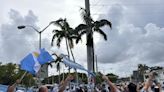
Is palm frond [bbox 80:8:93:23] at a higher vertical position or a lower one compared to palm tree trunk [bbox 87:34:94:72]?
higher

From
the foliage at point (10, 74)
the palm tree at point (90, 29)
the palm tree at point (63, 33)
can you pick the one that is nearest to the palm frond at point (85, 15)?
the palm tree at point (90, 29)

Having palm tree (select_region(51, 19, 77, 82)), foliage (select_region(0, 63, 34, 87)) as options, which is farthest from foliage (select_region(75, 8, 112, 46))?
foliage (select_region(0, 63, 34, 87))

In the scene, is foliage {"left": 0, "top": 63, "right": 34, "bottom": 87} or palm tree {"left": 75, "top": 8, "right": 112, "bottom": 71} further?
foliage {"left": 0, "top": 63, "right": 34, "bottom": 87}

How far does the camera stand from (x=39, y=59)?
15.1 m

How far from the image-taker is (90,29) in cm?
4300

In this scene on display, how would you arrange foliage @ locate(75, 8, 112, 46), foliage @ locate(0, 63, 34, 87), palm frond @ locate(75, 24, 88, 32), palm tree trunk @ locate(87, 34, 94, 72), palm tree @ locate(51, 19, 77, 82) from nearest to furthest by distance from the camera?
palm tree trunk @ locate(87, 34, 94, 72), foliage @ locate(75, 8, 112, 46), palm frond @ locate(75, 24, 88, 32), palm tree @ locate(51, 19, 77, 82), foliage @ locate(0, 63, 34, 87)

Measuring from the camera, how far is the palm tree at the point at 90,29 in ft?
136

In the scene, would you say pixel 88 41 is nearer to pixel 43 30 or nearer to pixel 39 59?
→ pixel 43 30

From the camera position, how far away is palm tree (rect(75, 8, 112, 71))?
4147 cm

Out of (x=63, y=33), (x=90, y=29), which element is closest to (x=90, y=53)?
(x=90, y=29)

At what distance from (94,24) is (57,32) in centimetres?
1123

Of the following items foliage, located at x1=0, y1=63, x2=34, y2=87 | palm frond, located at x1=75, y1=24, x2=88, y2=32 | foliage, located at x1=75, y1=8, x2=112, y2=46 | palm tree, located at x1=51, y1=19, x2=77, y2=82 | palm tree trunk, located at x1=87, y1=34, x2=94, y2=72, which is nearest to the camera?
palm tree trunk, located at x1=87, y1=34, x2=94, y2=72

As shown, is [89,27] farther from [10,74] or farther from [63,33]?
[10,74]

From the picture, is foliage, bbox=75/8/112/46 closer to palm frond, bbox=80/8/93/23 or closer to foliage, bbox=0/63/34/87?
palm frond, bbox=80/8/93/23
